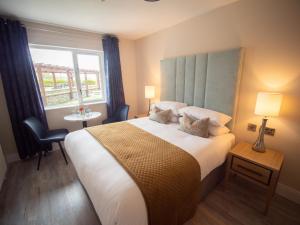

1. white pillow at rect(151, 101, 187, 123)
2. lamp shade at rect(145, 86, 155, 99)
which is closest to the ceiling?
lamp shade at rect(145, 86, 155, 99)

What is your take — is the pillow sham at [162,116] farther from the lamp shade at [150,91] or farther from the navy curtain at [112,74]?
the navy curtain at [112,74]

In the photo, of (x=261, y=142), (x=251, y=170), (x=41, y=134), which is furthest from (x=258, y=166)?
(x=41, y=134)

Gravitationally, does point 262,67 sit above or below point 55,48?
below

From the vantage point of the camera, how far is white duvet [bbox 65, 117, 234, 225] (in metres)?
0.97

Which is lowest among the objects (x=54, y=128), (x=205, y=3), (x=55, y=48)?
(x=54, y=128)

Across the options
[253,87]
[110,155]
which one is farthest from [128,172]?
[253,87]

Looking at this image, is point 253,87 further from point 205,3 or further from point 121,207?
point 121,207

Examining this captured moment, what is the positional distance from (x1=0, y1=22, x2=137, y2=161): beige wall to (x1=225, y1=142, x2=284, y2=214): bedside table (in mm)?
2948

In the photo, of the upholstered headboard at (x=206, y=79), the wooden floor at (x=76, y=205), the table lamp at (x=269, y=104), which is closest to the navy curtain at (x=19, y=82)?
the wooden floor at (x=76, y=205)

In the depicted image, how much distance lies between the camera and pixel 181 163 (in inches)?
52.5

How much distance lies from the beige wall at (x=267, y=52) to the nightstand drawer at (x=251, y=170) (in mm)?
503

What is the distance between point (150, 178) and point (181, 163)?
36cm

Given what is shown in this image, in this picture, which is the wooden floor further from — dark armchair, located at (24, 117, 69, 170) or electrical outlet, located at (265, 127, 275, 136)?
electrical outlet, located at (265, 127, 275, 136)

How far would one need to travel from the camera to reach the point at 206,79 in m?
2.30
